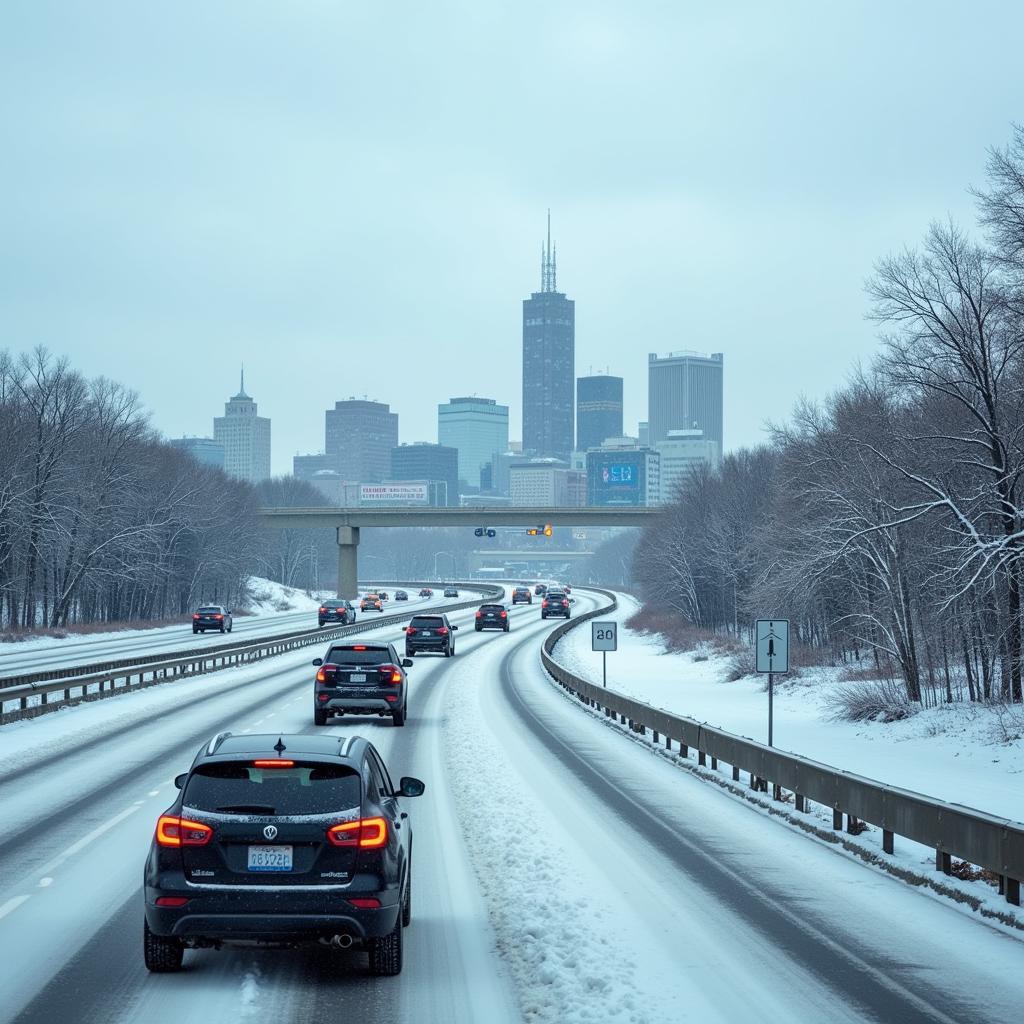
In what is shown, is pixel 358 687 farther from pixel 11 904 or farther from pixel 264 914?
pixel 264 914

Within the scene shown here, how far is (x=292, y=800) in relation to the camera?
27.9 ft

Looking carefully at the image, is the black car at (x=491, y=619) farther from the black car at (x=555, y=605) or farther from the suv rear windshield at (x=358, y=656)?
the suv rear windshield at (x=358, y=656)

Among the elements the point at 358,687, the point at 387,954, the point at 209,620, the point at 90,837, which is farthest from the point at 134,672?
the point at 209,620

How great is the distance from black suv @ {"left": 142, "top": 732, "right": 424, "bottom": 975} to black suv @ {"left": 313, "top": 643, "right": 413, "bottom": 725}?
1898cm

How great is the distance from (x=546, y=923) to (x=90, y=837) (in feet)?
19.6

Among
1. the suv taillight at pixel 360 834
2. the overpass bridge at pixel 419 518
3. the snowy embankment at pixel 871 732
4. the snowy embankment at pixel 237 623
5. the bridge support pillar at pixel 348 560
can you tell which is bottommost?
the snowy embankment at pixel 871 732

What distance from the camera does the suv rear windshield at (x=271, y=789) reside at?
8492 mm

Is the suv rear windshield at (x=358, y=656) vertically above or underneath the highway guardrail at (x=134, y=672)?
above

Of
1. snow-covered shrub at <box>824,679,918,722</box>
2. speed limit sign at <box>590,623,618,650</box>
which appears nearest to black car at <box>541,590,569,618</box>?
speed limit sign at <box>590,623,618,650</box>

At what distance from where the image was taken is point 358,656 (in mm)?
28250

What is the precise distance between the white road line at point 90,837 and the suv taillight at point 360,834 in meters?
5.05

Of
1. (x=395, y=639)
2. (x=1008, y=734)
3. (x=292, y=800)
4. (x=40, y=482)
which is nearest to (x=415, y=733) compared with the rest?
(x=1008, y=734)

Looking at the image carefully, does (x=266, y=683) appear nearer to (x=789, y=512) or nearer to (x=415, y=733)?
(x=415, y=733)

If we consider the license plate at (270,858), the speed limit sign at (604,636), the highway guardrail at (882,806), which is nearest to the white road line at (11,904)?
the license plate at (270,858)
